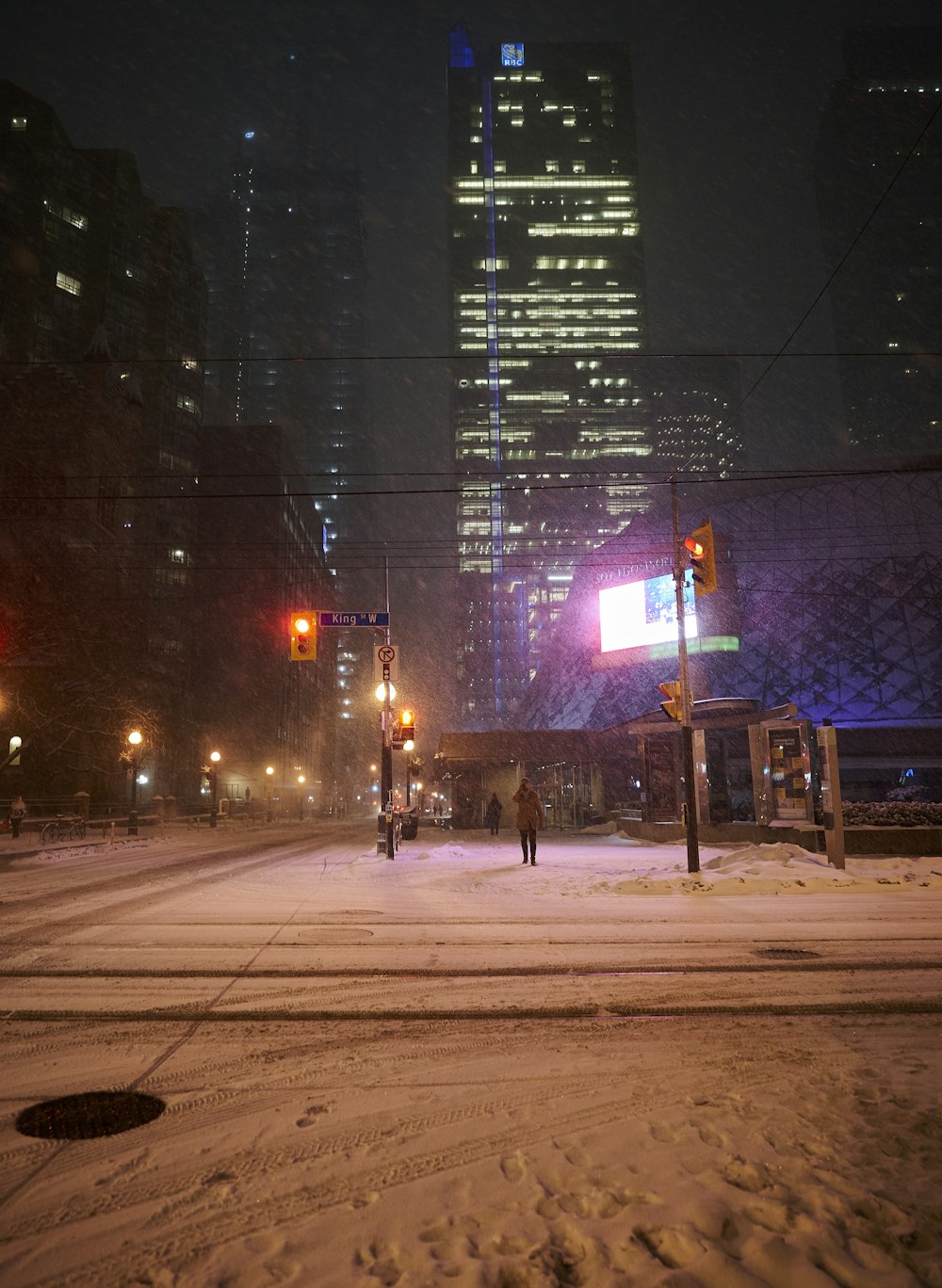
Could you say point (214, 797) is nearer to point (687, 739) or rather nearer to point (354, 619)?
point (354, 619)

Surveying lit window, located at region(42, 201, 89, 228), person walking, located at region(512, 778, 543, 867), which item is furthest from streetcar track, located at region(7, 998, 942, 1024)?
lit window, located at region(42, 201, 89, 228)

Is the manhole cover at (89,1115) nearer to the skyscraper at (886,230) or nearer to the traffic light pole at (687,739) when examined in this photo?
the traffic light pole at (687,739)

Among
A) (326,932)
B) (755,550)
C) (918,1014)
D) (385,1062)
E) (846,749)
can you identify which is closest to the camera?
(385,1062)

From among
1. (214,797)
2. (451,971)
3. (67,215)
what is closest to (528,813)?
(451,971)

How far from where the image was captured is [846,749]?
148 ft

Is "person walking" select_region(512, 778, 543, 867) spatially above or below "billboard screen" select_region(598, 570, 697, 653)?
below

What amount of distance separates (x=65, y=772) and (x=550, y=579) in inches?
5417

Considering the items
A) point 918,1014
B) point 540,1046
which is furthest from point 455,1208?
point 918,1014

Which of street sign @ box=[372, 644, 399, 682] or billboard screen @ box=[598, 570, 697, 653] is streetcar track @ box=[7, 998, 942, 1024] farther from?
billboard screen @ box=[598, 570, 697, 653]

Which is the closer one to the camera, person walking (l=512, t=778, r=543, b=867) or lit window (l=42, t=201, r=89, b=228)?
person walking (l=512, t=778, r=543, b=867)

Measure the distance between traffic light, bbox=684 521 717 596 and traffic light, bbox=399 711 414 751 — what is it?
10577 millimetres

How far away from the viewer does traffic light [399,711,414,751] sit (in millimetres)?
22594

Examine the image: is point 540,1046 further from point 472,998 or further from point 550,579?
point 550,579

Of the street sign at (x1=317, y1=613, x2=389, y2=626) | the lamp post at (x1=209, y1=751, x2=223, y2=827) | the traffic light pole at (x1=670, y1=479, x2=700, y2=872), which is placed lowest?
the lamp post at (x1=209, y1=751, x2=223, y2=827)
